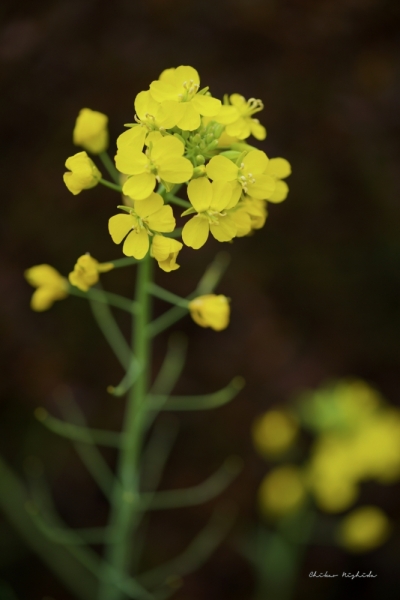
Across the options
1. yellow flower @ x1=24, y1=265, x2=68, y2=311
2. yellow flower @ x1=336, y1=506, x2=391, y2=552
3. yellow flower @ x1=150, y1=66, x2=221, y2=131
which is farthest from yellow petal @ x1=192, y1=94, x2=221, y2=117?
yellow flower @ x1=336, y1=506, x2=391, y2=552

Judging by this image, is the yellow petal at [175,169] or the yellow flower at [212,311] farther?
the yellow flower at [212,311]

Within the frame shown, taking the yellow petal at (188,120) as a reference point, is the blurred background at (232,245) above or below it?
above

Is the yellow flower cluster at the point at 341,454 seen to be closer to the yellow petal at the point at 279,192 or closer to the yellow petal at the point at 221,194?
the yellow petal at the point at 279,192

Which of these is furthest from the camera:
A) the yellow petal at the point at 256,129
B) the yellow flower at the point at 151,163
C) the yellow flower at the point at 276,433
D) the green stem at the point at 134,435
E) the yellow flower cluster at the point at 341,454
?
the yellow flower at the point at 276,433

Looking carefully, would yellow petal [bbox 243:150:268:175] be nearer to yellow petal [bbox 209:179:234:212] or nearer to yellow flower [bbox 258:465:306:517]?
yellow petal [bbox 209:179:234:212]

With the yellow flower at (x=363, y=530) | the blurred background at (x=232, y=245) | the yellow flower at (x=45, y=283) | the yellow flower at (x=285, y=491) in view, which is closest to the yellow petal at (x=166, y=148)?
the yellow flower at (x=45, y=283)
